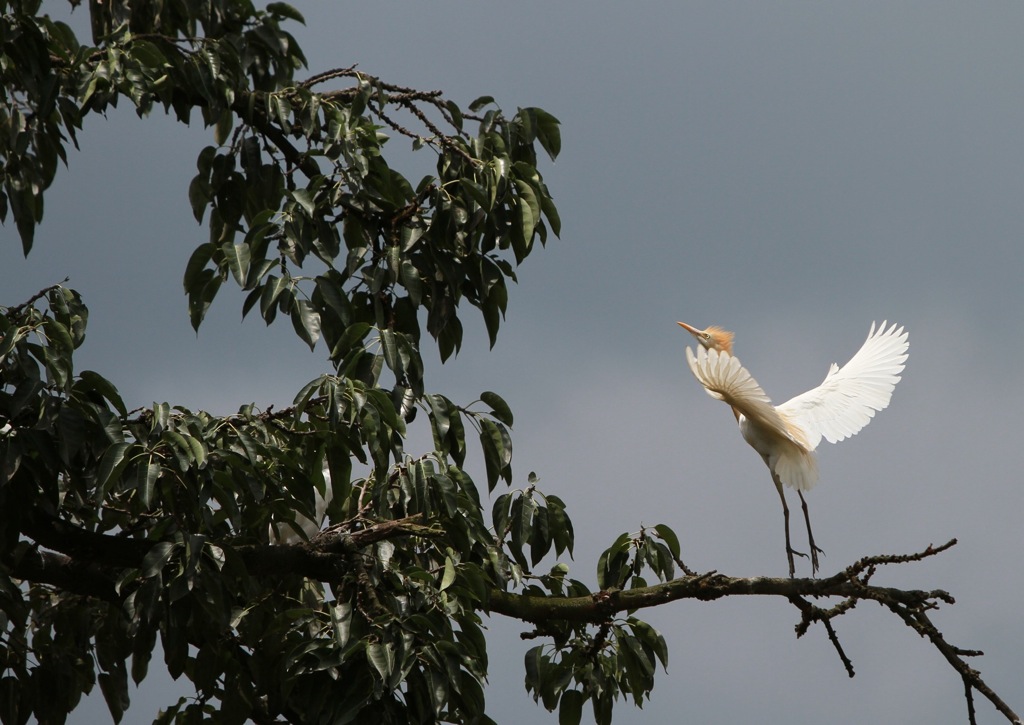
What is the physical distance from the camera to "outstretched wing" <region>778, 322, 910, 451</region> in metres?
4.70

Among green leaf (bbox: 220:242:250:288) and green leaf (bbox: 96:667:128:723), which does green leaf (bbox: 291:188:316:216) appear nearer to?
green leaf (bbox: 220:242:250:288)

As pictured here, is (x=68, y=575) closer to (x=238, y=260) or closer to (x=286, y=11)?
(x=238, y=260)

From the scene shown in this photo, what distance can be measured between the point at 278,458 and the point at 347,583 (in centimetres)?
34

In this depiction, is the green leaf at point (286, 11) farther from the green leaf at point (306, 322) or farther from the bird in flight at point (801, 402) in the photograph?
the bird in flight at point (801, 402)

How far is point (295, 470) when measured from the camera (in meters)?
3.00

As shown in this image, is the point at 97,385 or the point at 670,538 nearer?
the point at 97,385

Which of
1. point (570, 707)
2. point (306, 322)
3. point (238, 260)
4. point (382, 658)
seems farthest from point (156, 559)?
point (570, 707)

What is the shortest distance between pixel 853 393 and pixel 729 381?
1.14 metres

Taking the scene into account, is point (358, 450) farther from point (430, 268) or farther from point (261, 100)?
point (261, 100)

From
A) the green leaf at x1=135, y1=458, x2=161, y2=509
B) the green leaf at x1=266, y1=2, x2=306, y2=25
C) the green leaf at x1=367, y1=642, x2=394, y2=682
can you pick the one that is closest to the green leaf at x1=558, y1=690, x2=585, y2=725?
the green leaf at x1=367, y1=642, x2=394, y2=682

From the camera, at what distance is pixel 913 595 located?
8.96ft

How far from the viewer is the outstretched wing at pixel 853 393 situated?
470 cm

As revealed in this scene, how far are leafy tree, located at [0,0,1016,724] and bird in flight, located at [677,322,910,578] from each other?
28.8 inches

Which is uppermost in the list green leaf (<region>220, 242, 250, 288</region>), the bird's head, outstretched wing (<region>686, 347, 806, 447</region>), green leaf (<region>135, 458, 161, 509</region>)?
the bird's head
